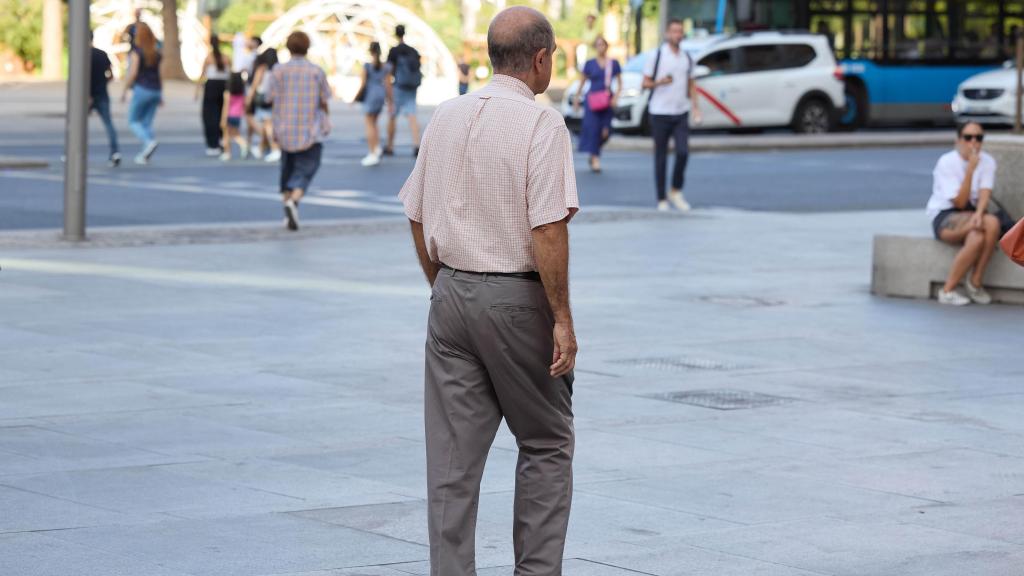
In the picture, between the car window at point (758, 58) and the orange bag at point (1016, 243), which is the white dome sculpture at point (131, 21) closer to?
the car window at point (758, 58)

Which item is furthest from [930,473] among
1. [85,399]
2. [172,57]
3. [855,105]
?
[172,57]

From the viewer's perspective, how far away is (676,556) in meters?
5.64

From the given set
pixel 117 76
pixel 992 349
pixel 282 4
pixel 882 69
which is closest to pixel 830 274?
pixel 992 349

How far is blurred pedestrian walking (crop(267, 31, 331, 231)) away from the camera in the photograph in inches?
626

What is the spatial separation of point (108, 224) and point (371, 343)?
7.07 meters

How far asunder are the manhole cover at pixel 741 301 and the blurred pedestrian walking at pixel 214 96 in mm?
14670

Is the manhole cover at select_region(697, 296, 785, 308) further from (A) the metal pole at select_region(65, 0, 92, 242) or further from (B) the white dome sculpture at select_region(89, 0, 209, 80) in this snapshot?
(B) the white dome sculpture at select_region(89, 0, 209, 80)

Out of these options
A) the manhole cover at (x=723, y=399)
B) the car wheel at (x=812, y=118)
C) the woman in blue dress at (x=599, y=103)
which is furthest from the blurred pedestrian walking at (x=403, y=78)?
the manhole cover at (x=723, y=399)

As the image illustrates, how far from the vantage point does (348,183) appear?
856 inches

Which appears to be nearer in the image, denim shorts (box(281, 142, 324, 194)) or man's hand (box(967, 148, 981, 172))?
man's hand (box(967, 148, 981, 172))

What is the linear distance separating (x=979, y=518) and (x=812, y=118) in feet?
94.3

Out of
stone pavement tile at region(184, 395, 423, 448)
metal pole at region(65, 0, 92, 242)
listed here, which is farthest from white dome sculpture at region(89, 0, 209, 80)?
stone pavement tile at region(184, 395, 423, 448)

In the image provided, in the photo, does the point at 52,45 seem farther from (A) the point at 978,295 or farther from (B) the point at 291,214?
(A) the point at 978,295

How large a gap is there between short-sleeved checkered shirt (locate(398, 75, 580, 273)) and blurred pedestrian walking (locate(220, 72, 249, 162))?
20.8 metres
